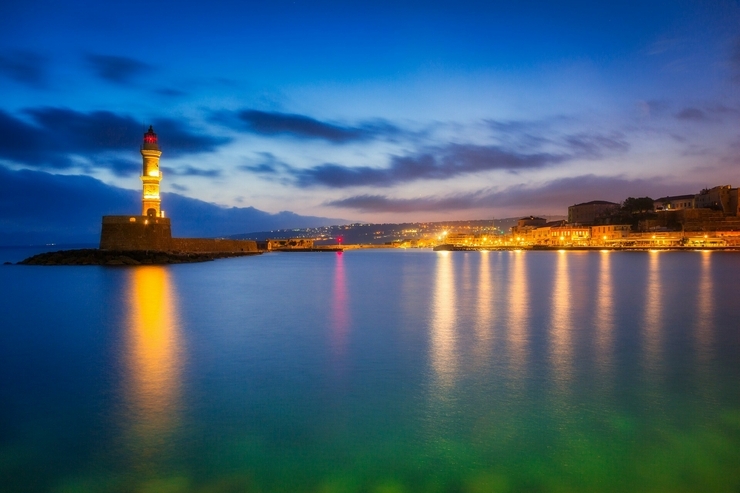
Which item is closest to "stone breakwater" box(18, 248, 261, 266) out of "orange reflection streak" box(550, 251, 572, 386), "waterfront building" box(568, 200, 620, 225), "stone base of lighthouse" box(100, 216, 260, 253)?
"stone base of lighthouse" box(100, 216, 260, 253)

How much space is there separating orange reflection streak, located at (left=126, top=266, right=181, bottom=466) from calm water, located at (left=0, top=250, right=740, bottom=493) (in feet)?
0.10

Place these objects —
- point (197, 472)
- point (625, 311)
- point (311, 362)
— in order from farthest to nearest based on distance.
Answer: point (625, 311) → point (311, 362) → point (197, 472)

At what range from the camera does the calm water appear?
3.43m

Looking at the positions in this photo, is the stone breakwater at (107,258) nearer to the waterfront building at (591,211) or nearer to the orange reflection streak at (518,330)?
the orange reflection streak at (518,330)

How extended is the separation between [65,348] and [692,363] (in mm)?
8530

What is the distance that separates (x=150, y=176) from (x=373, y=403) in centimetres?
3143

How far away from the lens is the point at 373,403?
4.86m

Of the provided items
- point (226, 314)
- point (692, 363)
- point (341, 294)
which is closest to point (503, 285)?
point (341, 294)

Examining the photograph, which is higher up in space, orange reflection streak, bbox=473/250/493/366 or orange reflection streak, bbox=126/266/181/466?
orange reflection streak, bbox=126/266/181/466

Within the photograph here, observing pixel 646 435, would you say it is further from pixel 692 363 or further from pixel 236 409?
pixel 236 409

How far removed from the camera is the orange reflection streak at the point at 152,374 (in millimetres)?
4125

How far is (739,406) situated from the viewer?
4613 millimetres

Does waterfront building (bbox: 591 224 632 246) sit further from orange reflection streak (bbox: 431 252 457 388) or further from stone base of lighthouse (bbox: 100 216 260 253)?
orange reflection streak (bbox: 431 252 457 388)

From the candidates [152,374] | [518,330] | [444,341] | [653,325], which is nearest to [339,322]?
[444,341]
